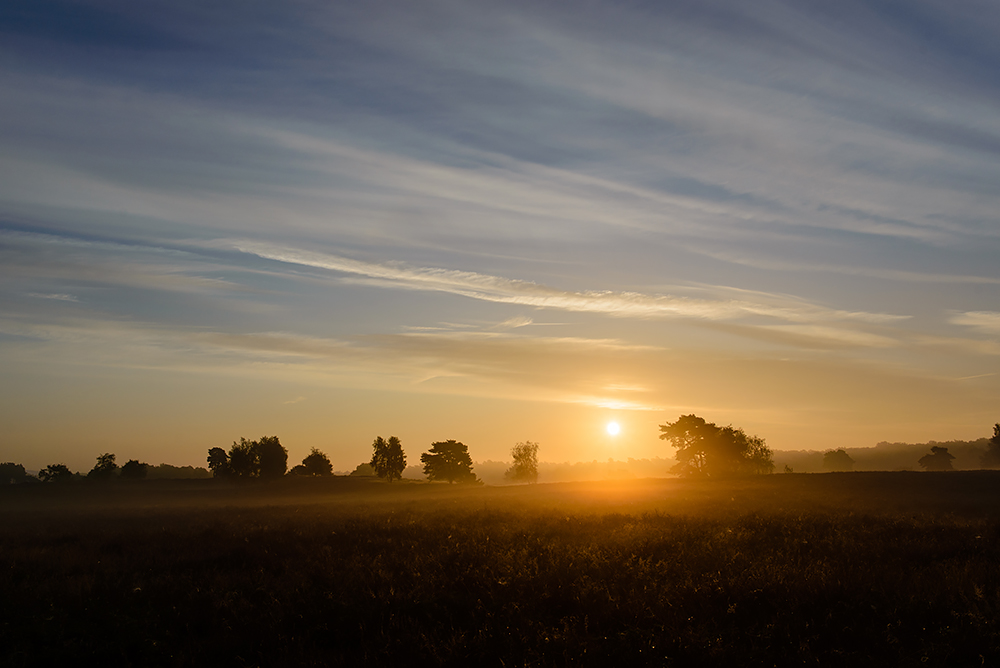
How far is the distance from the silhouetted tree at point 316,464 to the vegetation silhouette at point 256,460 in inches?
439

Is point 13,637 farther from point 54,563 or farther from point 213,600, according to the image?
point 54,563

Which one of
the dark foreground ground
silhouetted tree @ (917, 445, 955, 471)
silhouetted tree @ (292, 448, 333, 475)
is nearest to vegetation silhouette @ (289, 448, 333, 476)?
silhouetted tree @ (292, 448, 333, 475)

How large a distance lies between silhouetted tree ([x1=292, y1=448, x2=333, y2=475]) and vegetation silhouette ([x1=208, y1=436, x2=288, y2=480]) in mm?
11162

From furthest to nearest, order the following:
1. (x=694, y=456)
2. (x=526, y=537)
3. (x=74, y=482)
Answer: (x=694, y=456), (x=74, y=482), (x=526, y=537)

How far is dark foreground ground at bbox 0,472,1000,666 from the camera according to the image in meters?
7.70

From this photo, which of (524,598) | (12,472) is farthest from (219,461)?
(12,472)

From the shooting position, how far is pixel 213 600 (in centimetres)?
1030

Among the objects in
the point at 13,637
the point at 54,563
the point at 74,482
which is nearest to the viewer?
the point at 13,637

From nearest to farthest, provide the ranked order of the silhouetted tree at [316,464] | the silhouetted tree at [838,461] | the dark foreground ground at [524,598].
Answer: the dark foreground ground at [524,598]
the silhouetted tree at [316,464]
the silhouetted tree at [838,461]

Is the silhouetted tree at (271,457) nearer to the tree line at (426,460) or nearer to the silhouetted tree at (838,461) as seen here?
the tree line at (426,460)

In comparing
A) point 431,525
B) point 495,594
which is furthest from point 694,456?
point 495,594

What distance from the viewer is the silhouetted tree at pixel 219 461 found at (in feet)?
268

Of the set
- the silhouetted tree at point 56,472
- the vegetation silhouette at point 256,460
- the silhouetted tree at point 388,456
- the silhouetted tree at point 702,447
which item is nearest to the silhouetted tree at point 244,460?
the vegetation silhouette at point 256,460

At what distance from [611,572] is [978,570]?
682 cm
